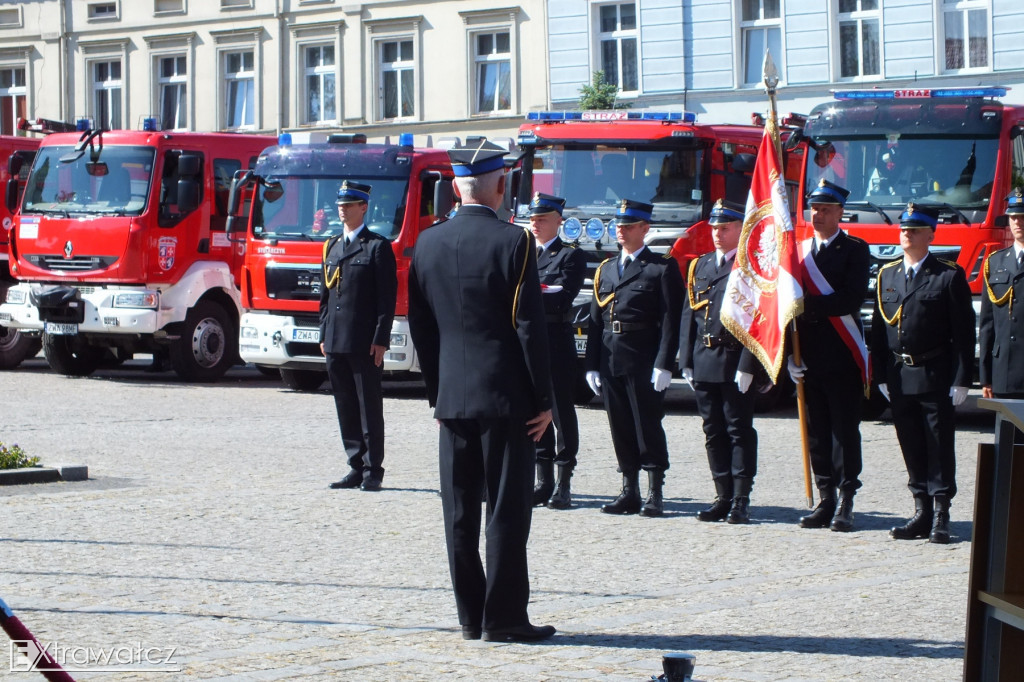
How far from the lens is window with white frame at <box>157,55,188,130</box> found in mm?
37938

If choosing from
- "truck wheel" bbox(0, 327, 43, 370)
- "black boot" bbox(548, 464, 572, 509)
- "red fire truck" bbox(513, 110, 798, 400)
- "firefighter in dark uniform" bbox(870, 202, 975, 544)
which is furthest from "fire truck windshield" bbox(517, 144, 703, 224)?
"truck wheel" bbox(0, 327, 43, 370)

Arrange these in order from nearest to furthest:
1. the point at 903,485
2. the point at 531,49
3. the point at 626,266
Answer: the point at 626,266 → the point at 903,485 → the point at 531,49

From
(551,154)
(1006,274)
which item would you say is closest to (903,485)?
(1006,274)

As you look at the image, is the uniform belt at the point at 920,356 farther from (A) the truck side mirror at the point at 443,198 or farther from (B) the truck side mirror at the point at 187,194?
(B) the truck side mirror at the point at 187,194

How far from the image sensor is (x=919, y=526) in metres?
8.97

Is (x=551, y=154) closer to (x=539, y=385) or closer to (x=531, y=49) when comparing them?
(x=539, y=385)

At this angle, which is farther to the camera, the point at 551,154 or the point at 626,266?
the point at 551,154

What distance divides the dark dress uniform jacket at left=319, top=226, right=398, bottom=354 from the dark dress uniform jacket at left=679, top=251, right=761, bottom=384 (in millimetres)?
2048

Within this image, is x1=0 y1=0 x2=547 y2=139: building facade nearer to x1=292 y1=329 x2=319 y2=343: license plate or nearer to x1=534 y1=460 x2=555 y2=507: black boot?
x1=292 y1=329 x2=319 y2=343: license plate

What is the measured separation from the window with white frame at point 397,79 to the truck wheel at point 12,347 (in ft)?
49.0

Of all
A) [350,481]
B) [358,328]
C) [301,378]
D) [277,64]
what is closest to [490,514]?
[350,481]

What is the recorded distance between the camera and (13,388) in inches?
719

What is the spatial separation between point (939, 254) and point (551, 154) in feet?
13.6

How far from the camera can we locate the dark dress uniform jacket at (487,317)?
6.43 m
